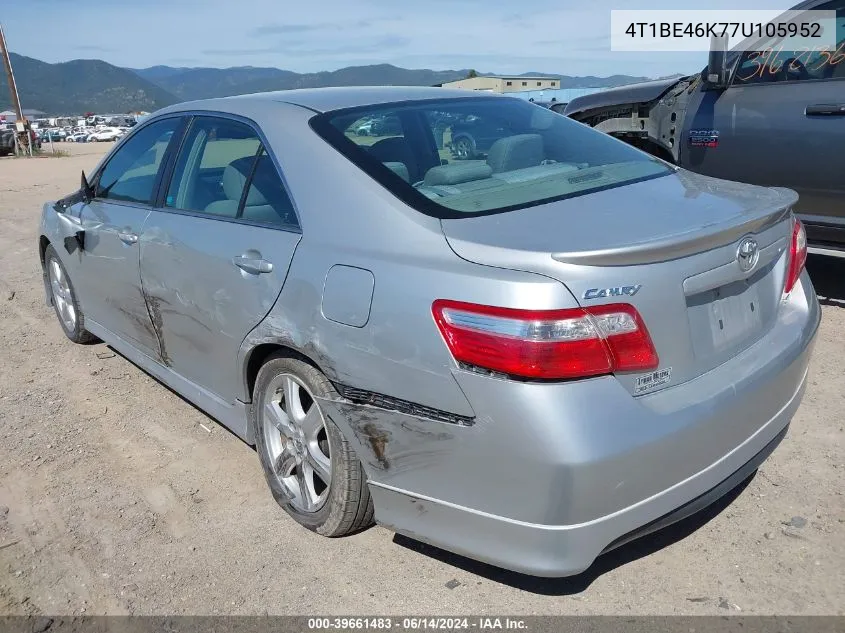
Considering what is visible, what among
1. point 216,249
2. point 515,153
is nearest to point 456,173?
point 515,153

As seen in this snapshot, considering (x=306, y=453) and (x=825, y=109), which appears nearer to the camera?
(x=306, y=453)

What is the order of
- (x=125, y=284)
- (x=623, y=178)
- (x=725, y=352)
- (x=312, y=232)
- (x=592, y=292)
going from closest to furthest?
(x=592, y=292) → (x=725, y=352) → (x=312, y=232) → (x=623, y=178) → (x=125, y=284)

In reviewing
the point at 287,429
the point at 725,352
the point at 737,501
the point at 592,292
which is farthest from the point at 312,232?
the point at 737,501

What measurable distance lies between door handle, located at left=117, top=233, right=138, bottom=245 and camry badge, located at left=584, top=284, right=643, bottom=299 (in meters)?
2.48

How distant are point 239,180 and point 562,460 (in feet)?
6.17

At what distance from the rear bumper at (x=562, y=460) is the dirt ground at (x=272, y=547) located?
359 mm

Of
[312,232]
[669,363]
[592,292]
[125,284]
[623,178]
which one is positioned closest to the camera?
[592,292]

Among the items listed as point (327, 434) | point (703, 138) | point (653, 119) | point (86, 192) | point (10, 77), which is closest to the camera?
point (327, 434)

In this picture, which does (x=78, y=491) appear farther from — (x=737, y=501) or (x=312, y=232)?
(x=737, y=501)

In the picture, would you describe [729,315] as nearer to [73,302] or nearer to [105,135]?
[73,302]

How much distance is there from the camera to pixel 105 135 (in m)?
76.3

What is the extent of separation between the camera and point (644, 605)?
2.36 meters

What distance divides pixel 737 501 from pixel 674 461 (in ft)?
3.38

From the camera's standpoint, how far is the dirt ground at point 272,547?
2434mm
